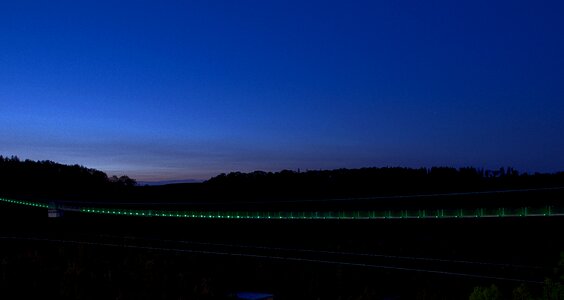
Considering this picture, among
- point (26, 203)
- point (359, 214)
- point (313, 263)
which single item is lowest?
point (313, 263)

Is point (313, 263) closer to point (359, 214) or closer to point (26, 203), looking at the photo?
point (359, 214)

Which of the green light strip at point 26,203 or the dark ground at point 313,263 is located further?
the green light strip at point 26,203

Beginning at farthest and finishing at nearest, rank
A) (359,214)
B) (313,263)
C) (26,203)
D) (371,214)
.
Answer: (26,203)
(359,214)
(371,214)
(313,263)

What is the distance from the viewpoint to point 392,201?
22.2 meters

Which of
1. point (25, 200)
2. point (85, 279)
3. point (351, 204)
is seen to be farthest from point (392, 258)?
point (25, 200)

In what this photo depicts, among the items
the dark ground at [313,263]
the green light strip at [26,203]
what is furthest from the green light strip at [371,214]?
the green light strip at [26,203]

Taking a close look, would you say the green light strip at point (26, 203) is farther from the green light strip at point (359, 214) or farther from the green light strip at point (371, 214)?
the green light strip at point (371, 214)

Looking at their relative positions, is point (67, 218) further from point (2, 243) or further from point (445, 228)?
point (445, 228)

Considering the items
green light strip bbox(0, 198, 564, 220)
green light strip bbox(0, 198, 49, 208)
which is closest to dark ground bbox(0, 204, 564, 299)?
green light strip bbox(0, 198, 564, 220)

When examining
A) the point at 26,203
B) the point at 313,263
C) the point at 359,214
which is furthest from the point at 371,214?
the point at 26,203

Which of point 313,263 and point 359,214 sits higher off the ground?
point 359,214

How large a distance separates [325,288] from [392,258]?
3.77 metres

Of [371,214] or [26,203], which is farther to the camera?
[26,203]

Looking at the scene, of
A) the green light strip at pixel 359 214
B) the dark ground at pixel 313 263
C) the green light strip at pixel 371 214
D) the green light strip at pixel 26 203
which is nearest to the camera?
the dark ground at pixel 313 263
